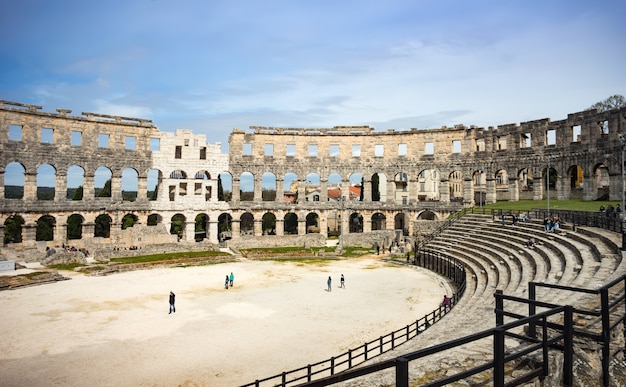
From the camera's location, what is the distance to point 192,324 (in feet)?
71.1

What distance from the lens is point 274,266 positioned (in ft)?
131

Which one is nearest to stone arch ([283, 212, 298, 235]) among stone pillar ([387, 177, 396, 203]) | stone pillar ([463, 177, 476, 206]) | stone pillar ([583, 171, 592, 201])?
stone pillar ([387, 177, 396, 203])

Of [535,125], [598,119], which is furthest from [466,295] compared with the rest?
[535,125]

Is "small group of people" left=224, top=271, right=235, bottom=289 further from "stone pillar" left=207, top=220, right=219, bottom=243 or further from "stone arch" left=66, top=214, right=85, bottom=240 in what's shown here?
"stone arch" left=66, top=214, right=85, bottom=240

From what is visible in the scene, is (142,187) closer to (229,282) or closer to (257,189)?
(257,189)

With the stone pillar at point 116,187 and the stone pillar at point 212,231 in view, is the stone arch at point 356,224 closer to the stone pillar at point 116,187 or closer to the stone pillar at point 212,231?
the stone pillar at point 212,231

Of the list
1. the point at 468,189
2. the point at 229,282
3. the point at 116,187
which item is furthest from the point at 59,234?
the point at 468,189

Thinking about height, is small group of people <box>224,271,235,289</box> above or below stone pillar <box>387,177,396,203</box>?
below

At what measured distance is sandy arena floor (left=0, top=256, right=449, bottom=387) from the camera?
52.0 feet

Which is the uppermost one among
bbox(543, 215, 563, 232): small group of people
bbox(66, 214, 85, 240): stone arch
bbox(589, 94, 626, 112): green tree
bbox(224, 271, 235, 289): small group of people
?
bbox(589, 94, 626, 112): green tree

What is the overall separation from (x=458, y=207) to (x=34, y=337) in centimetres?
4579

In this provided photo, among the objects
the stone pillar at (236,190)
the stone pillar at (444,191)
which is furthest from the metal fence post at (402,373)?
the stone pillar at (444,191)

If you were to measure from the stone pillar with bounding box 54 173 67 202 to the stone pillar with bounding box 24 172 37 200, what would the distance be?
2.01 meters

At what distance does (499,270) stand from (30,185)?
46348 millimetres
